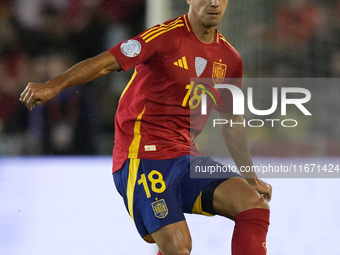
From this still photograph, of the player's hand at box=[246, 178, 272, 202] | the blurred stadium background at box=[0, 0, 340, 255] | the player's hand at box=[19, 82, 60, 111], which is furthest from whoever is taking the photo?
the blurred stadium background at box=[0, 0, 340, 255]

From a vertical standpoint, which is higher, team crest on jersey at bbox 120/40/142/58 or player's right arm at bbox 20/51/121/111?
team crest on jersey at bbox 120/40/142/58

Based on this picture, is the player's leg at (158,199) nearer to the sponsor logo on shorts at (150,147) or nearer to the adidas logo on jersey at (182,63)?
the sponsor logo on shorts at (150,147)

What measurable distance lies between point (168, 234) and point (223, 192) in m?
0.28

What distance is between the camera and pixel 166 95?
81.9 inches

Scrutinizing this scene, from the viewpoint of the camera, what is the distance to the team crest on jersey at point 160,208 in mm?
1927

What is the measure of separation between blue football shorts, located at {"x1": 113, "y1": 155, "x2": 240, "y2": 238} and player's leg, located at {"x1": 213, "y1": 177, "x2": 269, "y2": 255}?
0.06 meters

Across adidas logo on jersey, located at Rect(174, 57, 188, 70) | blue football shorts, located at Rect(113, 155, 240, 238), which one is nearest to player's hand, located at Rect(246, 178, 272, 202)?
blue football shorts, located at Rect(113, 155, 240, 238)

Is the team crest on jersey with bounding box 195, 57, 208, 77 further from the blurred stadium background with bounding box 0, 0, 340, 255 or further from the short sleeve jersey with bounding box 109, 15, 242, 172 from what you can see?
the blurred stadium background with bounding box 0, 0, 340, 255

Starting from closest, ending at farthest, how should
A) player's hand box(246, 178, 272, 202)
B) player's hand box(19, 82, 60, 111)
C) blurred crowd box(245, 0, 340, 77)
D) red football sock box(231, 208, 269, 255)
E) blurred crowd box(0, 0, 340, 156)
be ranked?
player's hand box(19, 82, 60, 111)
red football sock box(231, 208, 269, 255)
player's hand box(246, 178, 272, 202)
blurred crowd box(245, 0, 340, 77)
blurred crowd box(0, 0, 340, 156)

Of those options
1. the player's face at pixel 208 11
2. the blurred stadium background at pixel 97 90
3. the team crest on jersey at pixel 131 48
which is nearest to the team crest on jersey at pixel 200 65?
the player's face at pixel 208 11

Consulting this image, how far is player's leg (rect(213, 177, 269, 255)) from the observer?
186 cm

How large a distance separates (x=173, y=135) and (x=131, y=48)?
0.42 metres

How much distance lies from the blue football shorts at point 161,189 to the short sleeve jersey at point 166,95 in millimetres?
51

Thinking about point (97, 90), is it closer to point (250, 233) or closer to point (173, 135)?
point (173, 135)
